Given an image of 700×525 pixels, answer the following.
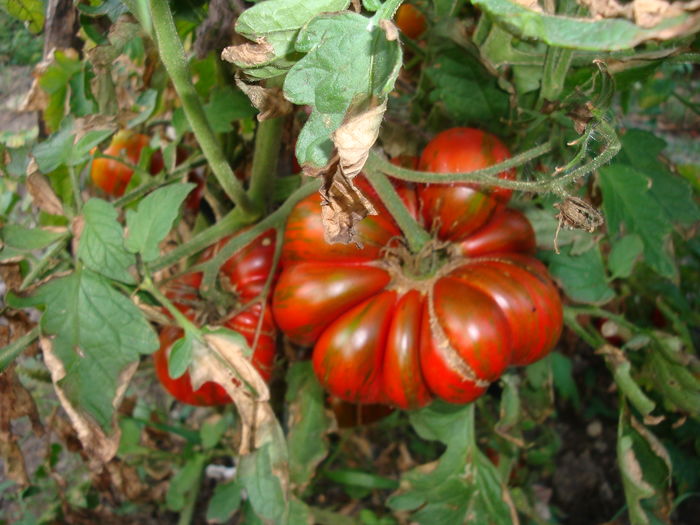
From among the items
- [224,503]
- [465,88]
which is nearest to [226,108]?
[465,88]

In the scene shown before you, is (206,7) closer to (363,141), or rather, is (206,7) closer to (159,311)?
(159,311)

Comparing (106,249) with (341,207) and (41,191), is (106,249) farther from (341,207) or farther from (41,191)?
(341,207)

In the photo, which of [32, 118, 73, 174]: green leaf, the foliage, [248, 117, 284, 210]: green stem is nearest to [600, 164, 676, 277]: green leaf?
the foliage

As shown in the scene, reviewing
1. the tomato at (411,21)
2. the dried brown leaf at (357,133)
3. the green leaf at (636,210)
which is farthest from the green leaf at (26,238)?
the green leaf at (636,210)

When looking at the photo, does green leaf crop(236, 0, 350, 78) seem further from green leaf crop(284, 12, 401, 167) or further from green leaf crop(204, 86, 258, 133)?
green leaf crop(204, 86, 258, 133)

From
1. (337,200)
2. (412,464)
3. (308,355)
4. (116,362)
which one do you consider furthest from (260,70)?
(412,464)

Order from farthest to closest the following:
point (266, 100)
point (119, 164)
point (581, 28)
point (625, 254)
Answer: point (119, 164) < point (625, 254) < point (266, 100) < point (581, 28)
